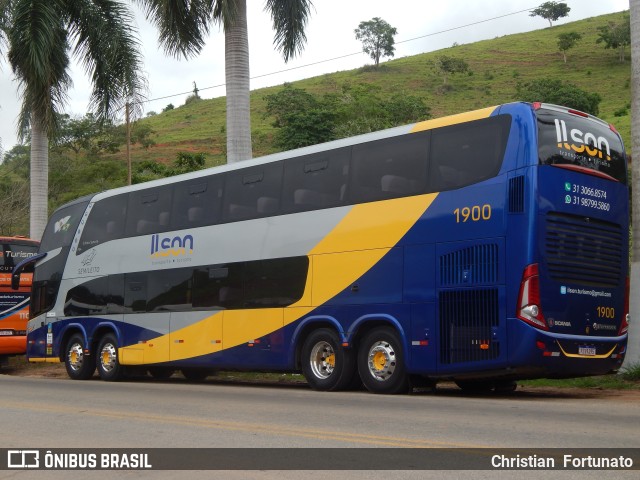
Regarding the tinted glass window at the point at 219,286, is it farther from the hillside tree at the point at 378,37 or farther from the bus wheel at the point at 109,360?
the hillside tree at the point at 378,37

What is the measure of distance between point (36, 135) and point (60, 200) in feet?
123

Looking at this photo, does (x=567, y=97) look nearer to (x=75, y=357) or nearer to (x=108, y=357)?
(x=75, y=357)

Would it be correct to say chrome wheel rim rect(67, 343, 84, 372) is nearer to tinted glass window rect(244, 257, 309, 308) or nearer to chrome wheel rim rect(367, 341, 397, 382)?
tinted glass window rect(244, 257, 309, 308)

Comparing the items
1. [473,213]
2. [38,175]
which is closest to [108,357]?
[38,175]

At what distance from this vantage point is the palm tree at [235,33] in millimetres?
20219

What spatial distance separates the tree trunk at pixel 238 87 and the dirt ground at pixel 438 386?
16.4 ft

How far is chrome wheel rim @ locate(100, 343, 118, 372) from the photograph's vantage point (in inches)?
773

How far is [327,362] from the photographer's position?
14773mm

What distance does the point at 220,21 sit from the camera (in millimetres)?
20516

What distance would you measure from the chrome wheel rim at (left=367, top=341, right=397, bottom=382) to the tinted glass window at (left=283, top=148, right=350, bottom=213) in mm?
2493

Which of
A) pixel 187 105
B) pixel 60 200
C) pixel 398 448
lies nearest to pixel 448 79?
pixel 187 105

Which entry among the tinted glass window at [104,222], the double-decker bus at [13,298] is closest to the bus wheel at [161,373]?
the tinted glass window at [104,222]
